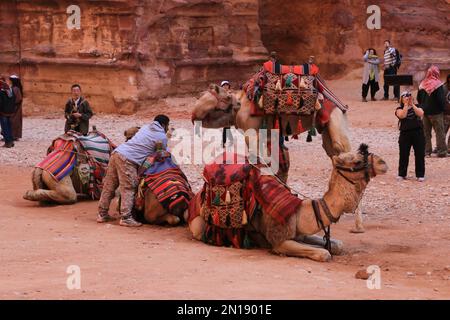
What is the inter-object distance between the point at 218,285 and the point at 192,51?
18.6m

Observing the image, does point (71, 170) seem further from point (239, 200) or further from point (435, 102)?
point (435, 102)

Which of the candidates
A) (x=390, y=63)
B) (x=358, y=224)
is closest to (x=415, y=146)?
(x=358, y=224)

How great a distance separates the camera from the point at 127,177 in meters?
12.8

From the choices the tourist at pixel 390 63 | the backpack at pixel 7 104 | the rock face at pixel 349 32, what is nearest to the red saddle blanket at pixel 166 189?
the backpack at pixel 7 104

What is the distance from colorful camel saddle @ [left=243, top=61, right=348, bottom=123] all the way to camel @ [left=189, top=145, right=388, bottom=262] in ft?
5.00

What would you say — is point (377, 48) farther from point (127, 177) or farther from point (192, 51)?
point (127, 177)

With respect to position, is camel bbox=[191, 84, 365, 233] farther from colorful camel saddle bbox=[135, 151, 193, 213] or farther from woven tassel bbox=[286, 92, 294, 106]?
colorful camel saddle bbox=[135, 151, 193, 213]

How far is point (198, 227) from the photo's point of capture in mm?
11703

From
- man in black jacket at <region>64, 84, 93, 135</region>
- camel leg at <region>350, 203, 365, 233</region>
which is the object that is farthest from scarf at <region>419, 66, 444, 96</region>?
camel leg at <region>350, 203, 365, 233</region>

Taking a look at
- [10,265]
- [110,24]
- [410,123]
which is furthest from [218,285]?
[110,24]

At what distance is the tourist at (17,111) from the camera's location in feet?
70.5

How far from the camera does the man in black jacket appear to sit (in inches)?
663

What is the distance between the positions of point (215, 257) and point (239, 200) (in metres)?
0.73
